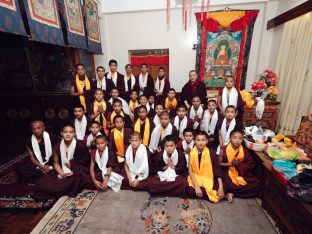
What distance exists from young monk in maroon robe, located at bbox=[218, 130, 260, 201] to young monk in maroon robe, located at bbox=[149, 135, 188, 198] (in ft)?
1.94

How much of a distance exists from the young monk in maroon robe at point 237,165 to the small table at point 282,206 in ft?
0.45

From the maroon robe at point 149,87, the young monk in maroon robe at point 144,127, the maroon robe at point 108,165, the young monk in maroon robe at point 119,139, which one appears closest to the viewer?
the maroon robe at point 108,165

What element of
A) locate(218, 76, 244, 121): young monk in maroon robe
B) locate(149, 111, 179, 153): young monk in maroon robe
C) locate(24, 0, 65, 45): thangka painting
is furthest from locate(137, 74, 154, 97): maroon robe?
locate(24, 0, 65, 45): thangka painting

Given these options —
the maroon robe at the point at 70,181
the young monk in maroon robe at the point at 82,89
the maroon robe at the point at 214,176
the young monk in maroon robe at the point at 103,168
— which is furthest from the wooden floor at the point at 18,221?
the young monk in maroon robe at the point at 82,89

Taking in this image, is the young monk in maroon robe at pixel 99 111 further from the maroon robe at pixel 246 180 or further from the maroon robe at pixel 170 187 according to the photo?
the maroon robe at pixel 246 180

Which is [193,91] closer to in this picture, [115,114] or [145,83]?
[145,83]

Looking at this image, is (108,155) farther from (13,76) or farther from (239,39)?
(239,39)

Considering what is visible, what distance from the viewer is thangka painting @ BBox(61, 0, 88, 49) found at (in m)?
3.80

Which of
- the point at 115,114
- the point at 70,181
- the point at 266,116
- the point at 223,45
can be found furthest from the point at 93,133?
the point at 223,45

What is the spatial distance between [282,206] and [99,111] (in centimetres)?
329

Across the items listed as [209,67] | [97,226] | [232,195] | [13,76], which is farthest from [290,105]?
[13,76]

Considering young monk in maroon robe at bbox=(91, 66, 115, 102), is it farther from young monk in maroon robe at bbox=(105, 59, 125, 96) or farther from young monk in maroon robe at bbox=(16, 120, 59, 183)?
young monk in maroon robe at bbox=(16, 120, 59, 183)

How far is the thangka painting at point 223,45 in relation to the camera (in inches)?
196

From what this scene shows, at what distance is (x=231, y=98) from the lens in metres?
3.77
